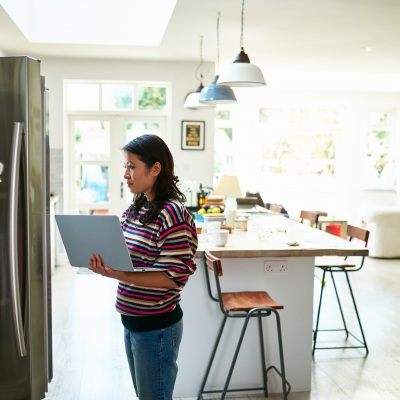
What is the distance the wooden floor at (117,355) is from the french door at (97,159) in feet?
6.75

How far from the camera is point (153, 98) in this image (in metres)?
8.29

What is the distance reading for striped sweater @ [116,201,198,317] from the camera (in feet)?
6.70

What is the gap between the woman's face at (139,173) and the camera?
2.12 meters

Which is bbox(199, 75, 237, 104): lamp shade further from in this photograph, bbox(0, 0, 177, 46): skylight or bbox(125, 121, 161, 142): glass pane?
bbox(125, 121, 161, 142): glass pane

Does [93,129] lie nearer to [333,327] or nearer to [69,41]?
[69,41]

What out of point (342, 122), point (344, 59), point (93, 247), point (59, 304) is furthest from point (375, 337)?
point (342, 122)

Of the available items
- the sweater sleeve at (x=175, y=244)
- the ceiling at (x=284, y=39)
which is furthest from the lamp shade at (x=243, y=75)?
the sweater sleeve at (x=175, y=244)

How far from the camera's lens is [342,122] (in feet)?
35.9

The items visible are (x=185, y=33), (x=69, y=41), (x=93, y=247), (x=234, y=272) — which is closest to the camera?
(x=93, y=247)

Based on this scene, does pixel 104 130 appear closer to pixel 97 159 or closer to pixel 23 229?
pixel 97 159

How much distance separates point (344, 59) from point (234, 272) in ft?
16.0

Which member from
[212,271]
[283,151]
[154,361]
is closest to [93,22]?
[212,271]

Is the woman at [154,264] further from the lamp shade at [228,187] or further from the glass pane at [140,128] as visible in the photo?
the glass pane at [140,128]

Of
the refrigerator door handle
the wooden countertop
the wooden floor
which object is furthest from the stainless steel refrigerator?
the wooden floor
